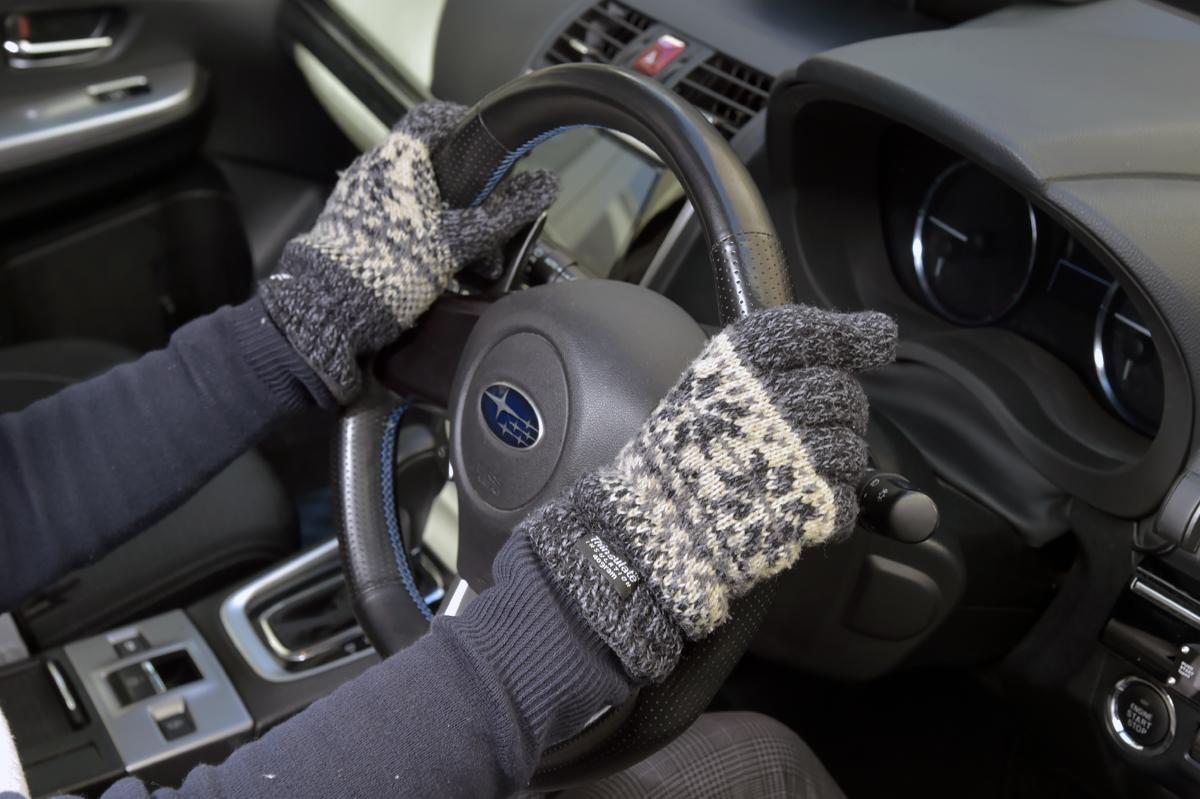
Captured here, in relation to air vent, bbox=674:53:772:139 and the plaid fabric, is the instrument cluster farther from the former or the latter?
the plaid fabric

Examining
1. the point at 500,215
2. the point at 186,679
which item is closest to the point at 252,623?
the point at 186,679

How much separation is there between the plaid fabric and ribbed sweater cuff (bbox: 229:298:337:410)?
383 mm

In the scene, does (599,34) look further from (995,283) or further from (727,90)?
(995,283)

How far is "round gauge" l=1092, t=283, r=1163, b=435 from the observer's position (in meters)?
0.94

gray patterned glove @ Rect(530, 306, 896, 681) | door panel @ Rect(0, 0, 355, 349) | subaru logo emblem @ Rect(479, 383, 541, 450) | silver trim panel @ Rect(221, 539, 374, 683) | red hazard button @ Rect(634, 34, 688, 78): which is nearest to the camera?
gray patterned glove @ Rect(530, 306, 896, 681)

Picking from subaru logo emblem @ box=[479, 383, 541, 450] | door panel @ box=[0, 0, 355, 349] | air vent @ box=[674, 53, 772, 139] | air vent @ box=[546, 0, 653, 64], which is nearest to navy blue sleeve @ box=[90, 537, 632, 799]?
subaru logo emblem @ box=[479, 383, 541, 450]

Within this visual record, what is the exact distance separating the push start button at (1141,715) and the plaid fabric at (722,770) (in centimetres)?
25

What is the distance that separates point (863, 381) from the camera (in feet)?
3.59

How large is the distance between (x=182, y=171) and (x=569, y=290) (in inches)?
46.9

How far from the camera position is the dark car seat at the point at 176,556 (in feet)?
3.87

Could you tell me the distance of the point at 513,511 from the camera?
2.52 feet

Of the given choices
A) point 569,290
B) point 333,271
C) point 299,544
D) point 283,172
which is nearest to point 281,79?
point 283,172

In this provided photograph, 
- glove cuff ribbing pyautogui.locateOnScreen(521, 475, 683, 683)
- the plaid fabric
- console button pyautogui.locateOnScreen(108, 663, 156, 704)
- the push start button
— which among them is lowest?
console button pyautogui.locateOnScreen(108, 663, 156, 704)

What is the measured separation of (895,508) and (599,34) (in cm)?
89
